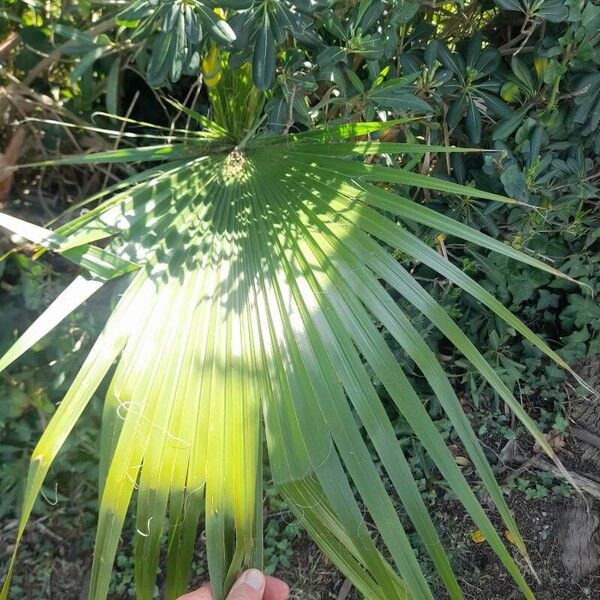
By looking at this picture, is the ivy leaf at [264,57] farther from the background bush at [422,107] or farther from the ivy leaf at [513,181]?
the ivy leaf at [513,181]

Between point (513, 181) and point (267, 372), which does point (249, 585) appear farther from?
point (513, 181)

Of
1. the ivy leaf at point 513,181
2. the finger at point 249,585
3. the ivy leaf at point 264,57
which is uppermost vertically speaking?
the ivy leaf at point 264,57

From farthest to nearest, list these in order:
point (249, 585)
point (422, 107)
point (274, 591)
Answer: point (422, 107)
point (274, 591)
point (249, 585)

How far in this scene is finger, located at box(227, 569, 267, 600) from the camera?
0.79m

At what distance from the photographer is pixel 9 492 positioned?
1.43 m

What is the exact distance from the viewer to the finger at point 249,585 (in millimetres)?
787

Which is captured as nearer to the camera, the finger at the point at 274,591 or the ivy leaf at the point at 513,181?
the finger at the point at 274,591

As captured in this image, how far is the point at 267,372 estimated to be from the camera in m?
0.83

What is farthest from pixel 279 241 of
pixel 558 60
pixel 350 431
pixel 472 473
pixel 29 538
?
pixel 29 538

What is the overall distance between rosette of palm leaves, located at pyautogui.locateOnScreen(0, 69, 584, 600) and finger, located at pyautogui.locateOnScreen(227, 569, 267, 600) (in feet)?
0.05

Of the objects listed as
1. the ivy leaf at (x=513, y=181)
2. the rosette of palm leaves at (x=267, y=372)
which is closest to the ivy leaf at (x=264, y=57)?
the rosette of palm leaves at (x=267, y=372)

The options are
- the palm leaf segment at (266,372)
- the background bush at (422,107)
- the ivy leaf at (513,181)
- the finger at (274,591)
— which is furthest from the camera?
the ivy leaf at (513,181)

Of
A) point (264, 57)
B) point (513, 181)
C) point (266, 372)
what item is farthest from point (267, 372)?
point (513, 181)

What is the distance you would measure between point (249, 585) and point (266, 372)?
284mm
